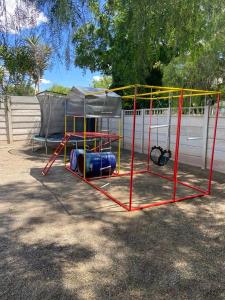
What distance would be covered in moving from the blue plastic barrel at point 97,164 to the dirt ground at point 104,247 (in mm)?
779

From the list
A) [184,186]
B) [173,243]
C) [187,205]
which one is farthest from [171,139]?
[173,243]

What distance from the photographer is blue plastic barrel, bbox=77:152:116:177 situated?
4988mm

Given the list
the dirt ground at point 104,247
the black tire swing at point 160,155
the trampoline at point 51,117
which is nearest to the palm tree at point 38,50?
the dirt ground at point 104,247

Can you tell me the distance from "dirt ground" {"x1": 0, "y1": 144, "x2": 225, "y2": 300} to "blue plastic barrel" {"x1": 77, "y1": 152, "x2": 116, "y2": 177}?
A: 0.78 meters

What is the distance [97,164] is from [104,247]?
2.59m

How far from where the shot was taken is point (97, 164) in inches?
198

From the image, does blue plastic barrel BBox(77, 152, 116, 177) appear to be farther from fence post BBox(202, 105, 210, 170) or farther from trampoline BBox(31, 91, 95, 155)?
trampoline BBox(31, 91, 95, 155)

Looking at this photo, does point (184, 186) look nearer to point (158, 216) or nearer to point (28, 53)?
point (158, 216)

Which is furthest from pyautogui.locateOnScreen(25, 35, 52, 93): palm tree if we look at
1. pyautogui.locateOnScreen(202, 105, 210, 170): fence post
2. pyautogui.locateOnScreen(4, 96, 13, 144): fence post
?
pyautogui.locateOnScreen(4, 96, 13, 144): fence post

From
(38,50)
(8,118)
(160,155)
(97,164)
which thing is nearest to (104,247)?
(38,50)

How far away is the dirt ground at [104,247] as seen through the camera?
195 cm

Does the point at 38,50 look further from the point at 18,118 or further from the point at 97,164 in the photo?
the point at 18,118

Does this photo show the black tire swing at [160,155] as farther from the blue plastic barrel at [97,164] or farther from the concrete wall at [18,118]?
A: the concrete wall at [18,118]

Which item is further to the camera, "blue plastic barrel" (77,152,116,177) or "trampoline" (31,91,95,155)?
"trampoline" (31,91,95,155)
